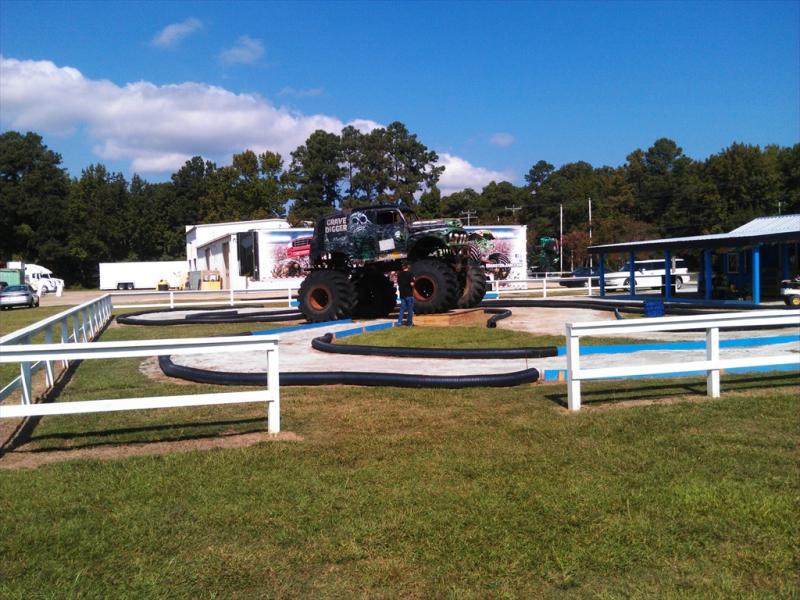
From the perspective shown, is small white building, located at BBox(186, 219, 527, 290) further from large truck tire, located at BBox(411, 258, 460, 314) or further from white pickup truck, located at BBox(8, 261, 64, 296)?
large truck tire, located at BBox(411, 258, 460, 314)

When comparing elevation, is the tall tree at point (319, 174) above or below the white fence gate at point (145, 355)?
above

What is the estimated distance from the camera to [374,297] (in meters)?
22.2

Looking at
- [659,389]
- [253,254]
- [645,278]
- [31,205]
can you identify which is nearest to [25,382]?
[659,389]

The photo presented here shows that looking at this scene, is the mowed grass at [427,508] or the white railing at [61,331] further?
the white railing at [61,331]

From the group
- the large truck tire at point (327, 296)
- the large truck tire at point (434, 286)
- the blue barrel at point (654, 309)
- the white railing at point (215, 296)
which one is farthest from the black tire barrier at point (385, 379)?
the white railing at point (215, 296)

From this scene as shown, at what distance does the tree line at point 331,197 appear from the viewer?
81.0m

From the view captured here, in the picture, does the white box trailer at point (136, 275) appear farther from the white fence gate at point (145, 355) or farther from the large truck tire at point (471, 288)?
the white fence gate at point (145, 355)

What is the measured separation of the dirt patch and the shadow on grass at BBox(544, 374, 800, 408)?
347 centimetres

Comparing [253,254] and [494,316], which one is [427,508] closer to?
[494,316]

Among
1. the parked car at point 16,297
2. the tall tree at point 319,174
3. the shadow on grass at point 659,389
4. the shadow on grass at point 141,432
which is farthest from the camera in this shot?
the tall tree at point 319,174

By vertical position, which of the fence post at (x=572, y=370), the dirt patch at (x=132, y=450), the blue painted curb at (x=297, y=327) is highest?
the fence post at (x=572, y=370)

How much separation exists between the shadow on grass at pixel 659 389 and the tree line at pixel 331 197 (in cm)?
6367

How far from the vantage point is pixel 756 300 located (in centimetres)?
2484

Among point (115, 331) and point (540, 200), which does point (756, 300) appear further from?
point (540, 200)
